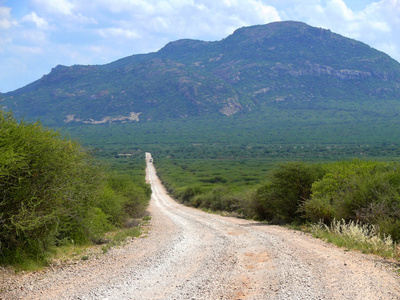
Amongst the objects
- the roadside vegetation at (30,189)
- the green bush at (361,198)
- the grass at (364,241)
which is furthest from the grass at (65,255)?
the green bush at (361,198)

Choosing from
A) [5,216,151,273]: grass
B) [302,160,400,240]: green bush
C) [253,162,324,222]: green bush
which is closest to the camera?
[5,216,151,273]: grass

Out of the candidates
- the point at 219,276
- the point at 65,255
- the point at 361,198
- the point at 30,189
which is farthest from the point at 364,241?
the point at 30,189

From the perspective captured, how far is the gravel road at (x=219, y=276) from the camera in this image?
8305 mm

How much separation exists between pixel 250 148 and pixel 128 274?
14901 centimetres

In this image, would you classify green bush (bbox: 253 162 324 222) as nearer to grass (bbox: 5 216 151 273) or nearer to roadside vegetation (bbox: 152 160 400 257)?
roadside vegetation (bbox: 152 160 400 257)

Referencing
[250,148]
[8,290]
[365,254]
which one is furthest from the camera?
[250,148]

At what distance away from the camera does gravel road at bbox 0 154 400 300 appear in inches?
327

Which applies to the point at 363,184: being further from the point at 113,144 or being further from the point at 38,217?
the point at 113,144

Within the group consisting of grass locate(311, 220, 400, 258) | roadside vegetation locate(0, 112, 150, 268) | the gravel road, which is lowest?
grass locate(311, 220, 400, 258)

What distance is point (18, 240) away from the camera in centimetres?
1117

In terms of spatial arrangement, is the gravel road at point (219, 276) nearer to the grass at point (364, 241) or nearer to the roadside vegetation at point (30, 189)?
the grass at point (364, 241)

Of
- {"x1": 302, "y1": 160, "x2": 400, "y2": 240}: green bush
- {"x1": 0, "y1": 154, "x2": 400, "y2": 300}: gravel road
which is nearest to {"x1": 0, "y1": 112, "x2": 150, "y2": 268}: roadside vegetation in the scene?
{"x1": 0, "y1": 154, "x2": 400, "y2": 300}: gravel road

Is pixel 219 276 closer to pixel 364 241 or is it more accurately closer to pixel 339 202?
pixel 364 241

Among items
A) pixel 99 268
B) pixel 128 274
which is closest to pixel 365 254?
pixel 128 274
